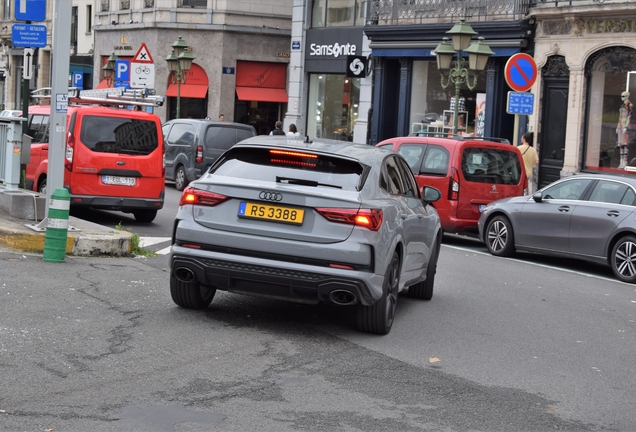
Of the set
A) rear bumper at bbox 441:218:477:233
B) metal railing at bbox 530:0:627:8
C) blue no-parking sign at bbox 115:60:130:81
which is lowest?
rear bumper at bbox 441:218:477:233

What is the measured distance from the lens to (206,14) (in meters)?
43.5

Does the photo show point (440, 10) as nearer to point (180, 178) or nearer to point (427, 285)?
point (180, 178)

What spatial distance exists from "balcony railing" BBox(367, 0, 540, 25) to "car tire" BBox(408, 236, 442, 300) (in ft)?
60.1

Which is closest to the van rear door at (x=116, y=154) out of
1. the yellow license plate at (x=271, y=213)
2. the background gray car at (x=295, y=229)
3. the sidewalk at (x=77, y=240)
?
the sidewalk at (x=77, y=240)

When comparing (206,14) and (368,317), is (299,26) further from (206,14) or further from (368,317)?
(368,317)

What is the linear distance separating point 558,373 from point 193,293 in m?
3.14

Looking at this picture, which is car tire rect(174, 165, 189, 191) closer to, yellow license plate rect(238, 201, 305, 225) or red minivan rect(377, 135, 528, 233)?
red minivan rect(377, 135, 528, 233)

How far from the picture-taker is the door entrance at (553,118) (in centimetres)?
2728

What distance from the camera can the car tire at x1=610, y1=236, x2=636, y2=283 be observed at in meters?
14.0

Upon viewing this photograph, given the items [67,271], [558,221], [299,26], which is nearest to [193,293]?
[67,271]

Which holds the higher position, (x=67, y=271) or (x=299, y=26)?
(x=299, y=26)

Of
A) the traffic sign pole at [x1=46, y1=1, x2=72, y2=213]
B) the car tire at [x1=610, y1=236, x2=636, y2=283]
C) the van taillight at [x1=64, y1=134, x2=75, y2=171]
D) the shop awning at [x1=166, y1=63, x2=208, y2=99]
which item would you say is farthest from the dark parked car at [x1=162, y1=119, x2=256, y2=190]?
the shop awning at [x1=166, y1=63, x2=208, y2=99]

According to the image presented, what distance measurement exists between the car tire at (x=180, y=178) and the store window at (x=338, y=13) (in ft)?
35.2

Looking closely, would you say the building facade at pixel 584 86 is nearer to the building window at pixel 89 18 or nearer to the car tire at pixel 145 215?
the car tire at pixel 145 215
